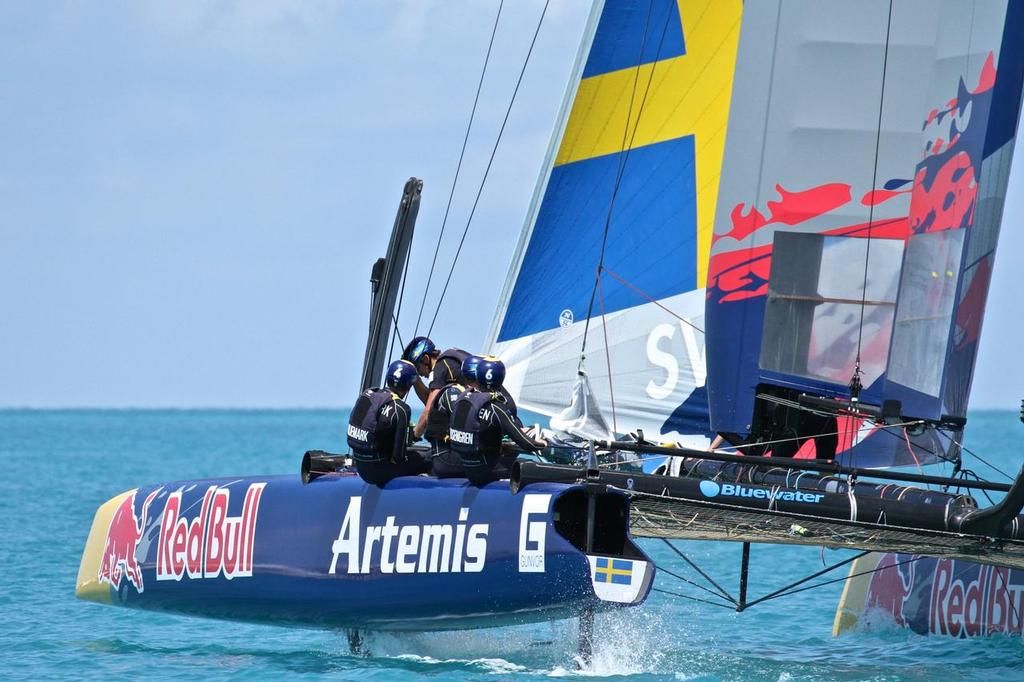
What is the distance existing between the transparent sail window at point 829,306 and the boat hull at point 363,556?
200cm

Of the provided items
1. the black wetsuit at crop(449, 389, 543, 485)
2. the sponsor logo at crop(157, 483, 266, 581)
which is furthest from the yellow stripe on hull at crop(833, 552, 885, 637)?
the sponsor logo at crop(157, 483, 266, 581)

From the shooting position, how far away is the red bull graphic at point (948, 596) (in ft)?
32.2

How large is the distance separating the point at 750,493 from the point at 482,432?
135 centimetres

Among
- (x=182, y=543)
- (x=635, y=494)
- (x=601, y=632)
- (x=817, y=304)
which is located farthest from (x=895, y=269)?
(x=182, y=543)

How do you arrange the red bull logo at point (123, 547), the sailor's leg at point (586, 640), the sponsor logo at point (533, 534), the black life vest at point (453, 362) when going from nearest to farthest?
1. the sponsor logo at point (533, 534)
2. the sailor's leg at point (586, 640)
3. the black life vest at point (453, 362)
4. the red bull logo at point (123, 547)

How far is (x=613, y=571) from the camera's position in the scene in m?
7.41

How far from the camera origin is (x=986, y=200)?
975cm

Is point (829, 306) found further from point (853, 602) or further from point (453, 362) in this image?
point (853, 602)

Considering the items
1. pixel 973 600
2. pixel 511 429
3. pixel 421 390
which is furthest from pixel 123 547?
pixel 973 600

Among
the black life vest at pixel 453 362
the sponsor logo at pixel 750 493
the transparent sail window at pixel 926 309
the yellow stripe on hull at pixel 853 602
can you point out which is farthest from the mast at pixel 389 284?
the yellow stripe on hull at pixel 853 602

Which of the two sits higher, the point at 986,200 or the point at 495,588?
the point at 986,200

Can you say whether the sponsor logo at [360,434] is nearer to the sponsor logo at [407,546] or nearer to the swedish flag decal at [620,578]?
the sponsor logo at [407,546]

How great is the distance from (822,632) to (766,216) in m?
3.30

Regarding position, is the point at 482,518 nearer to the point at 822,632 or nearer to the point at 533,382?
the point at 533,382
